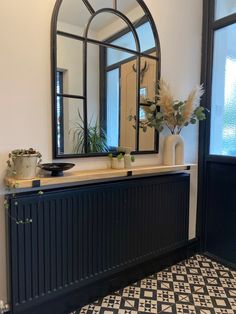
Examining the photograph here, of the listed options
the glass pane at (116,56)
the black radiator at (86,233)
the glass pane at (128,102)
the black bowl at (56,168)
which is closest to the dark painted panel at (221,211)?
the black radiator at (86,233)

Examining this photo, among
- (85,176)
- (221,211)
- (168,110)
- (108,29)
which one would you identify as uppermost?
(108,29)

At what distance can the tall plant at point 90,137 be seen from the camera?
69.4 inches

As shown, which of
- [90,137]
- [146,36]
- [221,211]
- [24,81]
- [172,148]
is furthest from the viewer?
[221,211]

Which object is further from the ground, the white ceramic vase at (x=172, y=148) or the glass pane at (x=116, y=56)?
the glass pane at (x=116, y=56)

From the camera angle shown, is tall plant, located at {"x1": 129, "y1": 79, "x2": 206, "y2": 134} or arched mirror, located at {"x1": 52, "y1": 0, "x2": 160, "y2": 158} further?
tall plant, located at {"x1": 129, "y1": 79, "x2": 206, "y2": 134}

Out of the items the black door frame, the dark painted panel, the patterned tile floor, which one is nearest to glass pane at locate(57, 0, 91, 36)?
the black door frame

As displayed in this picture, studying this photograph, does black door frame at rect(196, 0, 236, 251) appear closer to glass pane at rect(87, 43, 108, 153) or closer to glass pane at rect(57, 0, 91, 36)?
glass pane at rect(87, 43, 108, 153)

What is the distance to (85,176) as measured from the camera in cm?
161

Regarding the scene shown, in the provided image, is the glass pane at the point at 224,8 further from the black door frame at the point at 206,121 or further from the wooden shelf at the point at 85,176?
the wooden shelf at the point at 85,176

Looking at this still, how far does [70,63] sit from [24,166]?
745mm

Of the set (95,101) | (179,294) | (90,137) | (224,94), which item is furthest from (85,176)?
(224,94)

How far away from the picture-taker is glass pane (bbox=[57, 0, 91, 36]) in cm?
163

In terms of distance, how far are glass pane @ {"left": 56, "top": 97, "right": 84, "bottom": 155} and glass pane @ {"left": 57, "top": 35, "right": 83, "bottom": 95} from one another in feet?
0.25

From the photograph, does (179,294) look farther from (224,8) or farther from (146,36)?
(224,8)
